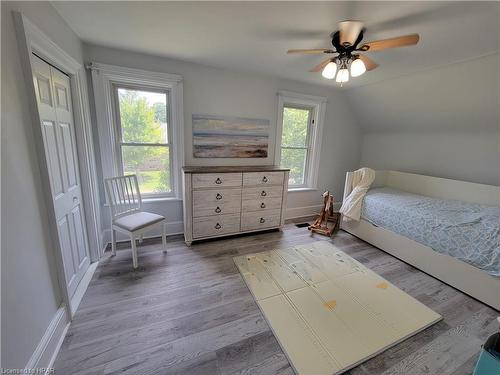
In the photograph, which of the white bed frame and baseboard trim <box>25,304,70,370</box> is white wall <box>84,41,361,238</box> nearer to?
the white bed frame

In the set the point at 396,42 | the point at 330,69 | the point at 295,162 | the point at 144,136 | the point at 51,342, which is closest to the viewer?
the point at 51,342

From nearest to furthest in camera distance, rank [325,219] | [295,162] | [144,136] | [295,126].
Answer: [144,136] < [325,219] < [295,126] < [295,162]

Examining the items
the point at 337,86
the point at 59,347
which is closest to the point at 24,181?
the point at 59,347

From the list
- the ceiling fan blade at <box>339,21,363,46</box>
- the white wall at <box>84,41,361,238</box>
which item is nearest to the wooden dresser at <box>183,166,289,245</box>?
the white wall at <box>84,41,361,238</box>

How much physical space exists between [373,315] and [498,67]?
2.63 meters

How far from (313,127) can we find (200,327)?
132 inches

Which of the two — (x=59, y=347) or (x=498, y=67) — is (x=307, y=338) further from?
(x=498, y=67)

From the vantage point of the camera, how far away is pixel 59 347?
53.4 inches

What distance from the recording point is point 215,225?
2754 millimetres

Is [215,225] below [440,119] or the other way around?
below

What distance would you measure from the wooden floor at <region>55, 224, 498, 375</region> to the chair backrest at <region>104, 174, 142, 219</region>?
538mm

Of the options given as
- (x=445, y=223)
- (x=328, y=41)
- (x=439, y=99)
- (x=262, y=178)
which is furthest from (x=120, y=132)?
(x=439, y=99)

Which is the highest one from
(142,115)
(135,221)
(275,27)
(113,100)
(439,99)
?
(275,27)

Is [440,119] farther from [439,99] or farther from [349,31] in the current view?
[349,31]
